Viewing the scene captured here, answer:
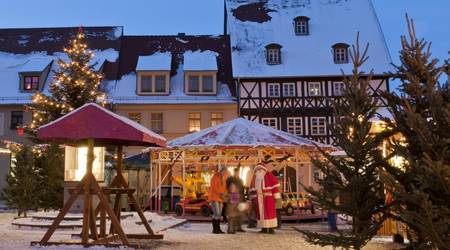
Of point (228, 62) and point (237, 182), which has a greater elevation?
point (228, 62)

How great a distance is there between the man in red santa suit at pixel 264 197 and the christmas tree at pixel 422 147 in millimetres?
7485

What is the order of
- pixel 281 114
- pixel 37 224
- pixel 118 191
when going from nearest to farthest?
1. pixel 118 191
2. pixel 37 224
3. pixel 281 114

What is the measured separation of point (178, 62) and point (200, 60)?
5.54ft

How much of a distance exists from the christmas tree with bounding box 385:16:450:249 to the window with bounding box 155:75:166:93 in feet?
98.2

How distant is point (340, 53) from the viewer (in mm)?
38562

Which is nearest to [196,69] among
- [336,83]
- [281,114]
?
[281,114]

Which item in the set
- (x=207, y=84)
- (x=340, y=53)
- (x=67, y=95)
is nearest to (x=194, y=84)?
(x=207, y=84)

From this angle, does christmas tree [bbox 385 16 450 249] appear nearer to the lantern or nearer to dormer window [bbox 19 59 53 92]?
the lantern

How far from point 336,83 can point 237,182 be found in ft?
72.8

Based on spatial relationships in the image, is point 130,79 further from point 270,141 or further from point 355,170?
point 355,170

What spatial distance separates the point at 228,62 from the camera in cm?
3988

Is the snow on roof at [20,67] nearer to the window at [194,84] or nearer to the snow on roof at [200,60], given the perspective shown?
the snow on roof at [200,60]

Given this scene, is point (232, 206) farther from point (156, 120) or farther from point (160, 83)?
point (160, 83)

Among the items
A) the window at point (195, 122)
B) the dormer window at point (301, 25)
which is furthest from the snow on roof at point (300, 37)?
the window at point (195, 122)
